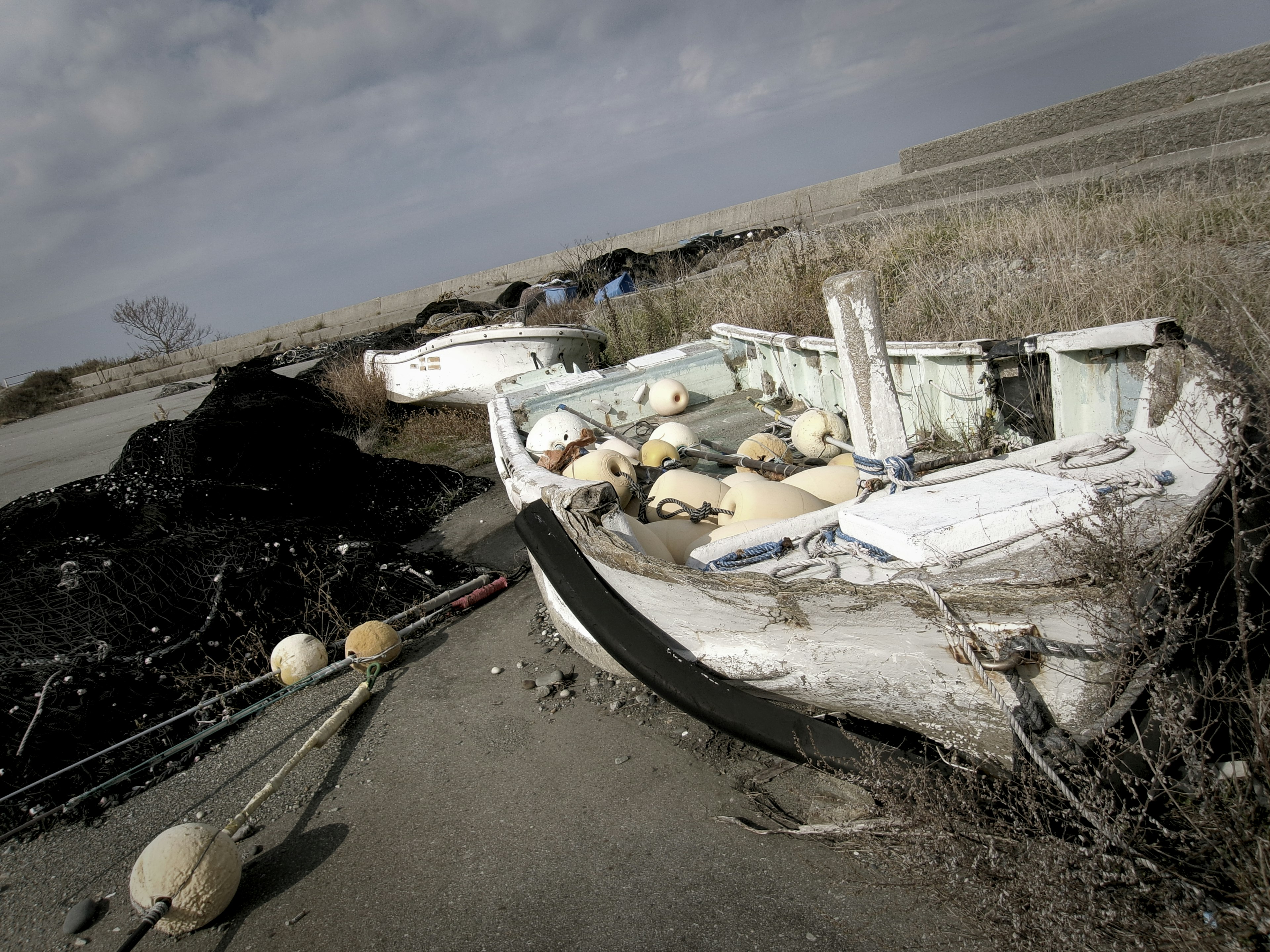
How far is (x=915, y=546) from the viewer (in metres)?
2.30

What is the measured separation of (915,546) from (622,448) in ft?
8.34

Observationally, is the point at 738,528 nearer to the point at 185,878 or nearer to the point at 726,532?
the point at 726,532

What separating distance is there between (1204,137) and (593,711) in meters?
8.90

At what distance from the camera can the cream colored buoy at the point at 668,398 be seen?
6.23 metres

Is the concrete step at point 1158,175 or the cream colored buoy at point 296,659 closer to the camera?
the cream colored buoy at point 296,659

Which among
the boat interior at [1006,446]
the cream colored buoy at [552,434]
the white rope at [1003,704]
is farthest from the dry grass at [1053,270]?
the cream colored buoy at [552,434]

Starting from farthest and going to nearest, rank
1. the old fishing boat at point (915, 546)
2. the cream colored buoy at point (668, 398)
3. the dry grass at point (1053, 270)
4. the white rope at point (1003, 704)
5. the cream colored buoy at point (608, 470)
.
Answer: the cream colored buoy at point (668, 398) → the dry grass at point (1053, 270) → the cream colored buoy at point (608, 470) → the old fishing boat at point (915, 546) → the white rope at point (1003, 704)

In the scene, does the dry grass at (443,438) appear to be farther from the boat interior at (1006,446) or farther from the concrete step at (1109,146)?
the concrete step at (1109,146)

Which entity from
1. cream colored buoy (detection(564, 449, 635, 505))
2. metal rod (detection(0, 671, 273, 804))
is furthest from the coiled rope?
metal rod (detection(0, 671, 273, 804))

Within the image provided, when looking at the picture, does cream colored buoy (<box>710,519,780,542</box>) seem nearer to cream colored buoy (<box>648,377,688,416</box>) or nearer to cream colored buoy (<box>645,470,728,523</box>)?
cream colored buoy (<box>645,470,728,523</box>)

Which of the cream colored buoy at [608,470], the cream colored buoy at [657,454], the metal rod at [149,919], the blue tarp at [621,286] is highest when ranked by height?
the blue tarp at [621,286]

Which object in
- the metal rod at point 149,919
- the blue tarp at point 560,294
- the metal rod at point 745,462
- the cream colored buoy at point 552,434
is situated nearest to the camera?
the metal rod at point 149,919

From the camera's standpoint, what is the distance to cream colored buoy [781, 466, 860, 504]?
349cm

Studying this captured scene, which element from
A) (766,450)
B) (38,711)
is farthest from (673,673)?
(38,711)
